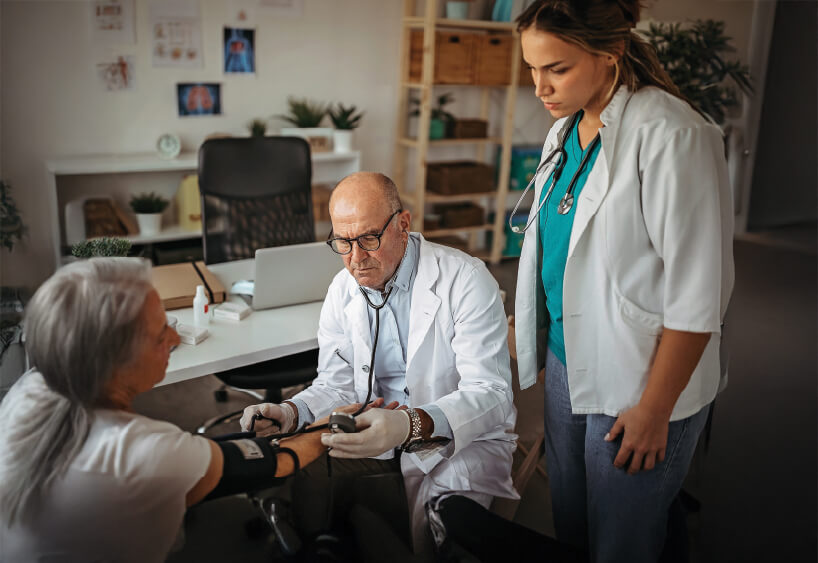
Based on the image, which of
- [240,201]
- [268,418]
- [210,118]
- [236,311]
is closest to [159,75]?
[210,118]

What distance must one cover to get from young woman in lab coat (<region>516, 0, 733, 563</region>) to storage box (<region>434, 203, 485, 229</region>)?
Result: 11.3 ft

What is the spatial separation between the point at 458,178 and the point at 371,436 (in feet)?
11.9

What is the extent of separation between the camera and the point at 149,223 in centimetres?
385

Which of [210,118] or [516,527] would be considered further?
[210,118]

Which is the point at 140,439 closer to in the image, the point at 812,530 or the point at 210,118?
the point at 812,530

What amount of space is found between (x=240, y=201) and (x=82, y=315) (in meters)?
2.08

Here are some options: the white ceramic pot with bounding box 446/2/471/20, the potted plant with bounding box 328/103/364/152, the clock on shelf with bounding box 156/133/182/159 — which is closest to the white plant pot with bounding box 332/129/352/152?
the potted plant with bounding box 328/103/364/152

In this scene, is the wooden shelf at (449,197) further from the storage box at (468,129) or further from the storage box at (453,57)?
the storage box at (453,57)

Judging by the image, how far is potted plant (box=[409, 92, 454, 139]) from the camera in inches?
187

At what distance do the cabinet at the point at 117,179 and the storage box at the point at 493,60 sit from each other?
1039 millimetres

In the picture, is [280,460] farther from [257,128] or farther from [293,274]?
[257,128]

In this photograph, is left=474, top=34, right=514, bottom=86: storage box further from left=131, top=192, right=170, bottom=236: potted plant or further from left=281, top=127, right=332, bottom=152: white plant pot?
left=131, top=192, right=170, bottom=236: potted plant

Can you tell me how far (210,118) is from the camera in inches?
167

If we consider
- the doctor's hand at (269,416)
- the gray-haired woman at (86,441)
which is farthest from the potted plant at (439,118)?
the gray-haired woman at (86,441)
